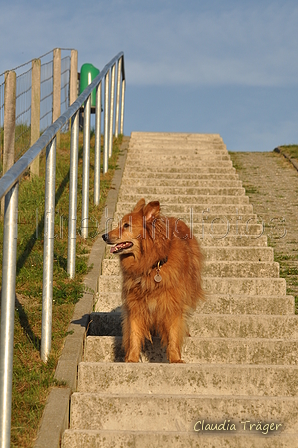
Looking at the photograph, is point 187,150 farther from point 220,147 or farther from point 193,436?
point 193,436

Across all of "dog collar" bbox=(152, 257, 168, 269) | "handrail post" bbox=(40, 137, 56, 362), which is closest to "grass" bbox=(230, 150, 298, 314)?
"dog collar" bbox=(152, 257, 168, 269)

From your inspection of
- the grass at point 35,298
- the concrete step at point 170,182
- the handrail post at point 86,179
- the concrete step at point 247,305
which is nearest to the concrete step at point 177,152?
the concrete step at point 170,182

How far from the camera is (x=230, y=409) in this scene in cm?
338

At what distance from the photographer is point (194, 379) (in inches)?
145

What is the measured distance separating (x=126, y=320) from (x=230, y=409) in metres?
1.02

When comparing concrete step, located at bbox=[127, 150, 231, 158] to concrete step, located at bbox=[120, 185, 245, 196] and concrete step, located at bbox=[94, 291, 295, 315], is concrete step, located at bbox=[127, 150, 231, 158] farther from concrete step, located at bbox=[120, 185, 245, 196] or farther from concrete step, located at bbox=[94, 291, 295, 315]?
concrete step, located at bbox=[94, 291, 295, 315]

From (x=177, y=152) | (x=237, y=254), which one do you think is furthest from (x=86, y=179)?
(x=177, y=152)

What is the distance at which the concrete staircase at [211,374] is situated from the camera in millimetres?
3143

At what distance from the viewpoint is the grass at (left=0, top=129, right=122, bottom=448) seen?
3.25 metres

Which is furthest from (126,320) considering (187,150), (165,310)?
(187,150)

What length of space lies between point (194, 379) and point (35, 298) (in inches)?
63.2

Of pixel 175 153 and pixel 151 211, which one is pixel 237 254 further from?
pixel 175 153

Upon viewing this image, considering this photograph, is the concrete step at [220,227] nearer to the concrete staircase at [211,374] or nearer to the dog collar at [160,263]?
the concrete staircase at [211,374]

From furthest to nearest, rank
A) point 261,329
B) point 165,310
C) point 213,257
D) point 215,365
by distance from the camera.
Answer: point 213,257, point 261,329, point 165,310, point 215,365
